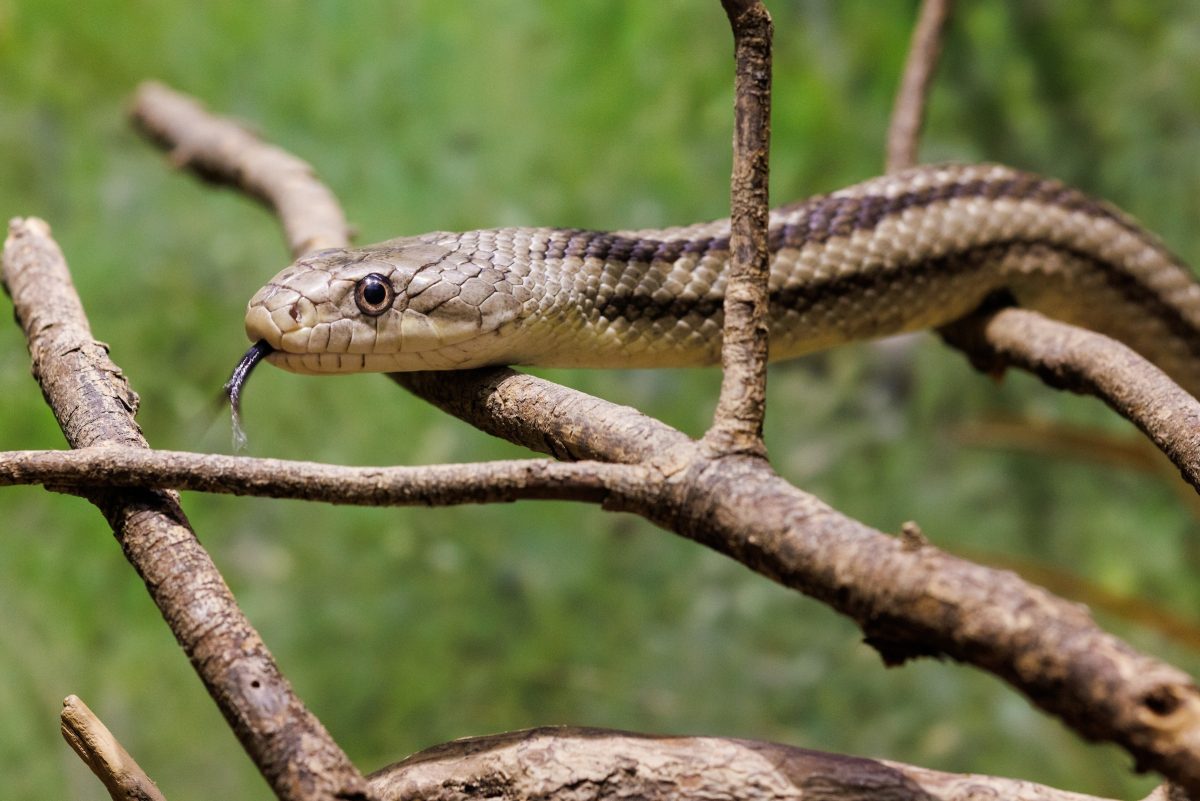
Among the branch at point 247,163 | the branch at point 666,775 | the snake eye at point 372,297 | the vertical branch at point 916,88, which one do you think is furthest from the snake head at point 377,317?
the vertical branch at point 916,88

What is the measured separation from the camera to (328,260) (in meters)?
2.32

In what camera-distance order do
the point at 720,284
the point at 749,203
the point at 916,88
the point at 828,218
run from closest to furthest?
the point at 749,203 → the point at 720,284 → the point at 828,218 → the point at 916,88

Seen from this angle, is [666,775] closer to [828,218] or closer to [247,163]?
[828,218]

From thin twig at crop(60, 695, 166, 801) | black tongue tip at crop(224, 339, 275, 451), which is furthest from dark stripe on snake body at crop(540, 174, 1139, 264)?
thin twig at crop(60, 695, 166, 801)

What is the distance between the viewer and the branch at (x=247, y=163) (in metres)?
2.99

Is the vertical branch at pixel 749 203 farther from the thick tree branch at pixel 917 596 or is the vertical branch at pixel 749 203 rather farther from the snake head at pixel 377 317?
the snake head at pixel 377 317

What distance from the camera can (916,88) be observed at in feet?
11.3

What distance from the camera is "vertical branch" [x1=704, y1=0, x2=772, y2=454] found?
1.53 meters

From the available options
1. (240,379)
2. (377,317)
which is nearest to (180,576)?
(240,379)

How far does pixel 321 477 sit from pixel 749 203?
2.32 feet

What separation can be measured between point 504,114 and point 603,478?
11.2 feet

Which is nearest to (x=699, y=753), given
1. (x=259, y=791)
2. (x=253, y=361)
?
(x=253, y=361)

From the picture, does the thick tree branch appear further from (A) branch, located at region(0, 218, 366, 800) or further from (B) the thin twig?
(B) the thin twig

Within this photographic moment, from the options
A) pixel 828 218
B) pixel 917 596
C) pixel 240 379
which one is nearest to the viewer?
pixel 917 596
